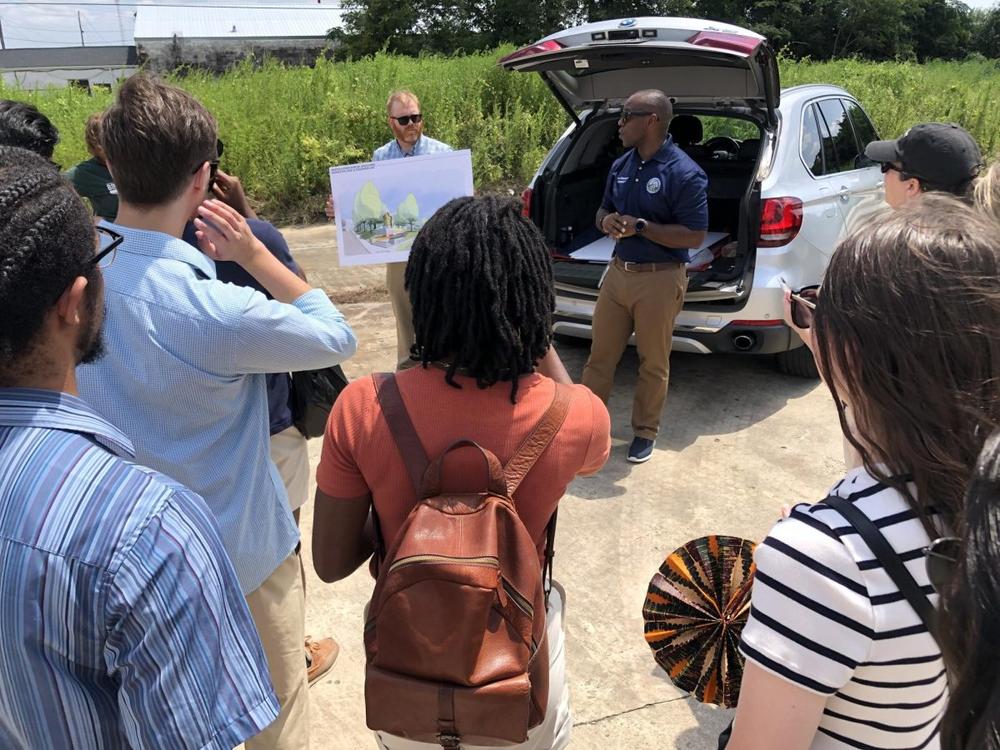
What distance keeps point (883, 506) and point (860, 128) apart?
5.80 metres

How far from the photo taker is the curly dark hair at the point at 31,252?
3.28ft

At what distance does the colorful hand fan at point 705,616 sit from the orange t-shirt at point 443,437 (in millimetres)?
450

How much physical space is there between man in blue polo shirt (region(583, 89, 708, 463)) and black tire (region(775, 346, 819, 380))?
1.27 m

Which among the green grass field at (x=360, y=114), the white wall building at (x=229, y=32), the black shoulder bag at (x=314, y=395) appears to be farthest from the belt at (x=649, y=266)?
the white wall building at (x=229, y=32)

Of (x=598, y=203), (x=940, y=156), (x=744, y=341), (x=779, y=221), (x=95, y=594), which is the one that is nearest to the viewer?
(x=95, y=594)

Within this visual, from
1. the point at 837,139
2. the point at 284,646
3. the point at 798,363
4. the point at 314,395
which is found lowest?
the point at 798,363

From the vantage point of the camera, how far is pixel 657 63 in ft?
15.8

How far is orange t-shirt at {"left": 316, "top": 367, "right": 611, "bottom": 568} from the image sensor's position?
5.00 feet

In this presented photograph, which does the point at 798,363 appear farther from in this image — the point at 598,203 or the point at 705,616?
the point at 705,616

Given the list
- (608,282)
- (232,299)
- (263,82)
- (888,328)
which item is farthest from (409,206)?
(263,82)

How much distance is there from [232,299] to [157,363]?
0.22 metres

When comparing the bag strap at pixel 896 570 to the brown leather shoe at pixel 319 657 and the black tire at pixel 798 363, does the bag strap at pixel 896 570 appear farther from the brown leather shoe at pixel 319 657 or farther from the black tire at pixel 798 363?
the black tire at pixel 798 363

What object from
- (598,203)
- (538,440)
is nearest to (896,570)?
(538,440)

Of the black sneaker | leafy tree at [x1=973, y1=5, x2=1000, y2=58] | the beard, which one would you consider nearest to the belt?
the black sneaker
